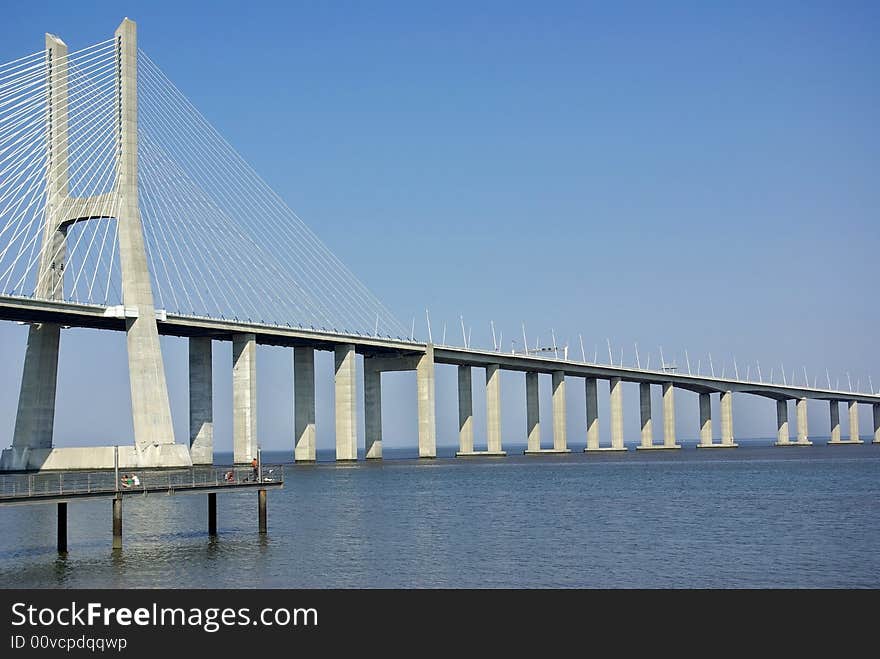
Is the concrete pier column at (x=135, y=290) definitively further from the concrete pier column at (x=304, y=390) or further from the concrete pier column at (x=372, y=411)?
the concrete pier column at (x=372, y=411)

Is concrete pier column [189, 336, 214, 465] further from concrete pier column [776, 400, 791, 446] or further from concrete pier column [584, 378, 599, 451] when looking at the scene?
concrete pier column [776, 400, 791, 446]

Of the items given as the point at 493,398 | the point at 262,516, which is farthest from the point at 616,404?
the point at 262,516

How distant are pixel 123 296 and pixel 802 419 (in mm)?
133816

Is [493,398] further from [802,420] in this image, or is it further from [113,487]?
[113,487]

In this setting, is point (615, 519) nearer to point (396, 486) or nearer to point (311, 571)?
point (311, 571)

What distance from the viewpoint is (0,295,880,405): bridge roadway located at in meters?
85.2

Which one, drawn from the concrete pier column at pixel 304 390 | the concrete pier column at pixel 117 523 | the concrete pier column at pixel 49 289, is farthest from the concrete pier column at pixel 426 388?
the concrete pier column at pixel 117 523

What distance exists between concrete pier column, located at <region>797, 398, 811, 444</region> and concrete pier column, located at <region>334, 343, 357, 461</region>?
309ft

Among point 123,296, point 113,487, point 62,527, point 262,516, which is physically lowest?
point 262,516

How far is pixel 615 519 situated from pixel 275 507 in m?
19.6

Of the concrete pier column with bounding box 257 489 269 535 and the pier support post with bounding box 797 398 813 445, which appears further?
the pier support post with bounding box 797 398 813 445

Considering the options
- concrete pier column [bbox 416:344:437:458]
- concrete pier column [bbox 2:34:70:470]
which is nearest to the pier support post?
concrete pier column [bbox 416:344:437:458]

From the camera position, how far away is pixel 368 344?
400 ft
